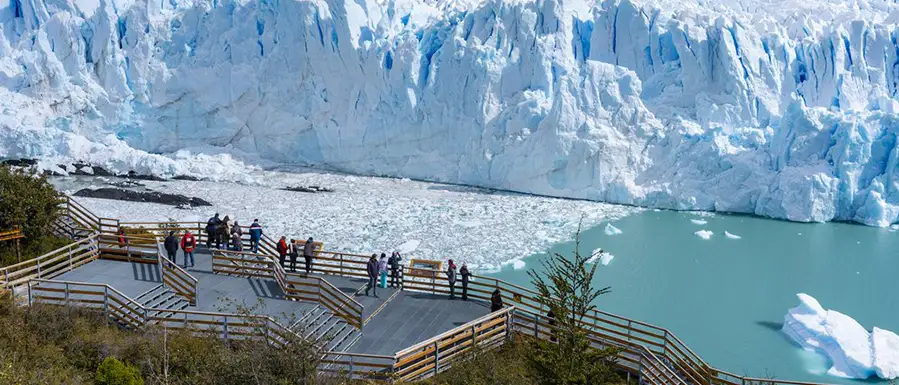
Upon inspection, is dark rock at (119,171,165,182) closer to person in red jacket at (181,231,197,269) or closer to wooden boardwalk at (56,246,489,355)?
wooden boardwalk at (56,246,489,355)

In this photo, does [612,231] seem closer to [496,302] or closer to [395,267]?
[395,267]

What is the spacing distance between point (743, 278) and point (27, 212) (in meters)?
12.0

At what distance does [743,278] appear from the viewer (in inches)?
551

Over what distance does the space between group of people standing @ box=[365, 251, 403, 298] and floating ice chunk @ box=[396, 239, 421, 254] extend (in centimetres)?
493

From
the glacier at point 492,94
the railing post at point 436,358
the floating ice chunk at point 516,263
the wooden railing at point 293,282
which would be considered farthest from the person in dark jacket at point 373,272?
the glacier at point 492,94

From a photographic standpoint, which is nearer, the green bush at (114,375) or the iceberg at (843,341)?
the green bush at (114,375)

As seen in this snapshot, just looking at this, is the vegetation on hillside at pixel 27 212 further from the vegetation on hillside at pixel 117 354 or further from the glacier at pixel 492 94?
the glacier at pixel 492 94

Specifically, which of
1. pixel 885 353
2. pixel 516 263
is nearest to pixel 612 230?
pixel 516 263

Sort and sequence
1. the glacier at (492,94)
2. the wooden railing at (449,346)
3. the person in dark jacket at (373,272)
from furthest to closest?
the glacier at (492,94) < the person in dark jacket at (373,272) < the wooden railing at (449,346)

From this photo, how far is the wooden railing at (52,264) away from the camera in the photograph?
811 cm

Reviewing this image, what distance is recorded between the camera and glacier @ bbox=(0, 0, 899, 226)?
19.4 metres

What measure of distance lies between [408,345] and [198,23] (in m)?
19.7

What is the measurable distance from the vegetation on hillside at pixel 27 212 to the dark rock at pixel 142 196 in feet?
25.6

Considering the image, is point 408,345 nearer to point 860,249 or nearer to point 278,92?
point 860,249
